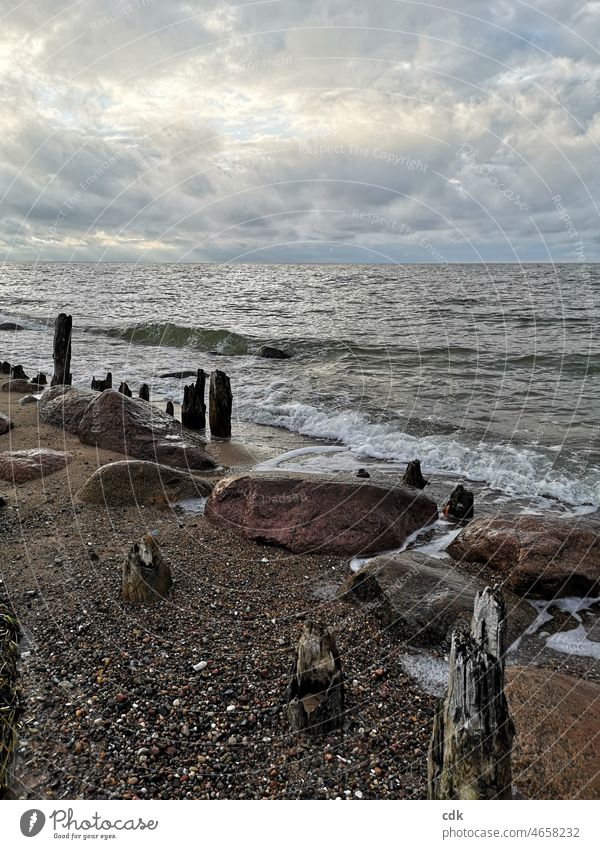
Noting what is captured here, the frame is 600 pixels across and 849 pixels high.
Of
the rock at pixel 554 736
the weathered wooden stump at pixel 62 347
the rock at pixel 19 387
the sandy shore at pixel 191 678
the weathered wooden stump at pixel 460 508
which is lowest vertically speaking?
the sandy shore at pixel 191 678

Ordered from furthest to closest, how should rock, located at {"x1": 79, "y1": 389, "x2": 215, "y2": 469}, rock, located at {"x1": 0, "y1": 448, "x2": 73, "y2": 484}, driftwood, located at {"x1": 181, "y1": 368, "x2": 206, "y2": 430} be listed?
driftwood, located at {"x1": 181, "y1": 368, "x2": 206, "y2": 430} → rock, located at {"x1": 79, "y1": 389, "x2": 215, "y2": 469} → rock, located at {"x1": 0, "y1": 448, "x2": 73, "y2": 484}

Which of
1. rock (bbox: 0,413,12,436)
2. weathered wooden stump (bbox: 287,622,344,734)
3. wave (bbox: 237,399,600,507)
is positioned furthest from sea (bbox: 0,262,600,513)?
weathered wooden stump (bbox: 287,622,344,734)

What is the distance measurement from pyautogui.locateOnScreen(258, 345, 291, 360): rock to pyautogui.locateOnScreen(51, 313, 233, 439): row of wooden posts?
439 inches

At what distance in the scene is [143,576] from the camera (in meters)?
5.98

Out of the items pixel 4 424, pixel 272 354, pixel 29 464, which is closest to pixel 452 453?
pixel 29 464

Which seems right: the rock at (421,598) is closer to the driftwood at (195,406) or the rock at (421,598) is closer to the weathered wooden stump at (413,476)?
the weathered wooden stump at (413,476)

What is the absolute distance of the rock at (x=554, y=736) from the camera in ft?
12.5

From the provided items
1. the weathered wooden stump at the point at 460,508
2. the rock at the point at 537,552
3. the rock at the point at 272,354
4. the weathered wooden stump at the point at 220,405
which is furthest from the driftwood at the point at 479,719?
the rock at the point at 272,354

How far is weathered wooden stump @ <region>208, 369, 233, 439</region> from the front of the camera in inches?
559

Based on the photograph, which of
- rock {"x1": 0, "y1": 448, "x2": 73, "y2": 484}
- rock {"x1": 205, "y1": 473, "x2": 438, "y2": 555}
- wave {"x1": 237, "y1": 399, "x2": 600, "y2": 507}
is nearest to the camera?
rock {"x1": 205, "y1": 473, "x2": 438, "y2": 555}

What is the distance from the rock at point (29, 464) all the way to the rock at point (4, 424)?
2.77m

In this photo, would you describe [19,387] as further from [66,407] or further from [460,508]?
[460,508]

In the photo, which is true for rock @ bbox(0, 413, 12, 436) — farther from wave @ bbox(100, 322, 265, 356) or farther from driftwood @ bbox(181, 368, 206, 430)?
wave @ bbox(100, 322, 265, 356)
